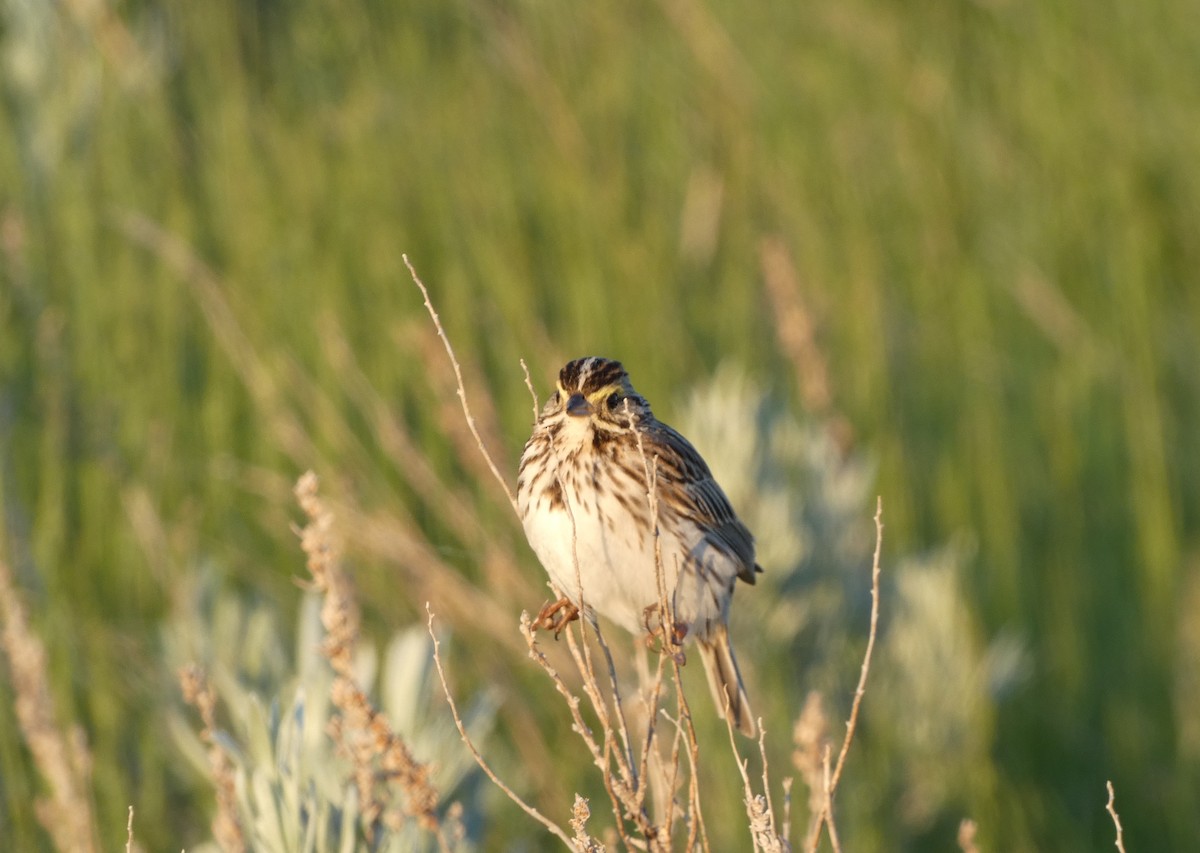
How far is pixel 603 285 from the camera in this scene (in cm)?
530

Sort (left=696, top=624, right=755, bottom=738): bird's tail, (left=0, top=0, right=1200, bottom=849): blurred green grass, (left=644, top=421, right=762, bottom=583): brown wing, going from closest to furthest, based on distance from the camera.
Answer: (left=644, top=421, right=762, bottom=583): brown wing
(left=696, top=624, right=755, bottom=738): bird's tail
(left=0, top=0, right=1200, bottom=849): blurred green grass

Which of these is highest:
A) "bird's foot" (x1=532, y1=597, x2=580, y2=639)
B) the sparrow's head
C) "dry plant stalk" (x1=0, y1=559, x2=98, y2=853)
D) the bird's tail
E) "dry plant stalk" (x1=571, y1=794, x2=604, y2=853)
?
the sparrow's head

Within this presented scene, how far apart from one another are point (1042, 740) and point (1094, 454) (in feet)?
4.17

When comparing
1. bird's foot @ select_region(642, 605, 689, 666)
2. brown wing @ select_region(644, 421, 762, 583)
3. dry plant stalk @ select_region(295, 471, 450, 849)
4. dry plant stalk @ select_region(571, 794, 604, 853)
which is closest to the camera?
dry plant stalk @ select_region(571, 794, 604, 853)

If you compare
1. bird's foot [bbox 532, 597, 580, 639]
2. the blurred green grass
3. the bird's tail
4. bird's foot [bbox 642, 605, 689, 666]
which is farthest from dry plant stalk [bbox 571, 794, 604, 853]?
the blurred green grass

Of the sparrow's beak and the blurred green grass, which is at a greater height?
the blurred green grass

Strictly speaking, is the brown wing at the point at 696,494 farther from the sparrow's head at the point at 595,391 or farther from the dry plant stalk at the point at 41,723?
the dry plant stalk at the point at 41,723

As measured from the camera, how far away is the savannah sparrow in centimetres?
312

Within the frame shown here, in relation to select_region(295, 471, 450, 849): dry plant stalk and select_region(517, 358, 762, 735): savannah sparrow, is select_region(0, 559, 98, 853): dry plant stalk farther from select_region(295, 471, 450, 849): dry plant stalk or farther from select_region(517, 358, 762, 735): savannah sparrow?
select_region(517, 358, 762, 735): savannah sparrow

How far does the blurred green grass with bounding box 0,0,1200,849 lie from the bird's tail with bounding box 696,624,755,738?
3.78 feet

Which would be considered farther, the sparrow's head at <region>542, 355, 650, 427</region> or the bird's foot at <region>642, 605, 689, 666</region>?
the sparrow's head at <region>542, 355, 650, 427</region>

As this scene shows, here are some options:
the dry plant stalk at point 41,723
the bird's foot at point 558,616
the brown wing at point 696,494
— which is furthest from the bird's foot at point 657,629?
the dry plant stalk at point 41,723

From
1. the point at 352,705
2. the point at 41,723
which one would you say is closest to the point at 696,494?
the point at 352,705

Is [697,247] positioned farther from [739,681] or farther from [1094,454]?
[739,681]
